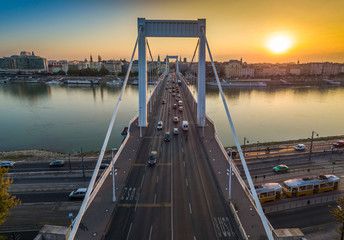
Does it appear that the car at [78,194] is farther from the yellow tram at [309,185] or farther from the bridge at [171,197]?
the yellow tram at [309,185]

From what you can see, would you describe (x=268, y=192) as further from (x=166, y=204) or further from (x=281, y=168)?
(x=166, y=204)

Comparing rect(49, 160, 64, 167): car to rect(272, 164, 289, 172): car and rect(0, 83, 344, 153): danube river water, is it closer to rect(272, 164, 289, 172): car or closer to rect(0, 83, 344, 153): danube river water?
rect(0, 83, 344, 153): danube river water

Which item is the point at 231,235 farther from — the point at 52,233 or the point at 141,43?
the point at 141,43

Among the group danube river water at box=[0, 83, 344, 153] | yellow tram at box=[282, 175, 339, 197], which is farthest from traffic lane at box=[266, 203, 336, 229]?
danube river water at box=[0, 83, 344, 153]

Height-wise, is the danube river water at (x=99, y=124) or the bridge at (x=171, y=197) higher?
the bridge at (x=171, y=197)

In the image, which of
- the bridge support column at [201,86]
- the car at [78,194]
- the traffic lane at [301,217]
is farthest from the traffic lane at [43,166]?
the traffic lane at [301,217]
